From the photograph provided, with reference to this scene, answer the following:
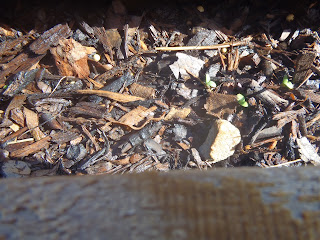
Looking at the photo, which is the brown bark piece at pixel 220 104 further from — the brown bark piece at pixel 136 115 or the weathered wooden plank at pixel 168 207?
the weathered wooden plank at pixel 168 207

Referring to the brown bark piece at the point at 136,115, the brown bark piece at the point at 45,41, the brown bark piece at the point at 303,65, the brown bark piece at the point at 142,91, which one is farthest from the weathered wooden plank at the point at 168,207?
the brown bark piece at the point at 303,65

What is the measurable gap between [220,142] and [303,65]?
109cm

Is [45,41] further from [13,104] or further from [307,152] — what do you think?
[307,152]

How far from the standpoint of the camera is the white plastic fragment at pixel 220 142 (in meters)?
2.20

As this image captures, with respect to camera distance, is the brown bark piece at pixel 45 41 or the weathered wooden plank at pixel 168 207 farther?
the brown bark piece at pixel 45 41

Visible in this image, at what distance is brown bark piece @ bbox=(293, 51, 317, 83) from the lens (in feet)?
8.00

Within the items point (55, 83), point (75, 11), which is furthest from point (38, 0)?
point (55, 83)

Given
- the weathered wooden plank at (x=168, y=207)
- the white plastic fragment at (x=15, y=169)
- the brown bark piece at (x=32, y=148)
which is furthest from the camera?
the brown bark piece at (x=32, y=148)

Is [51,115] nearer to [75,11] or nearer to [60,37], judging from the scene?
[60,37]

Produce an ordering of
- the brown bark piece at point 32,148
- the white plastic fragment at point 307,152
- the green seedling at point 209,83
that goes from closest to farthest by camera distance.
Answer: the brown bark piece at point 32,148 < the white plastic fragment at point 307,152 < the green seedling at point 209,83

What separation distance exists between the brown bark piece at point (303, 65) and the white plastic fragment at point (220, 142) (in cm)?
79

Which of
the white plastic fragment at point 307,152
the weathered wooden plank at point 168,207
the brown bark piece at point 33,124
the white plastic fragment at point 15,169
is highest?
the weathered wooden plank at point 168,207

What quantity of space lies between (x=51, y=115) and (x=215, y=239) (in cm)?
210

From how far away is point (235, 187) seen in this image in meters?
0.53
